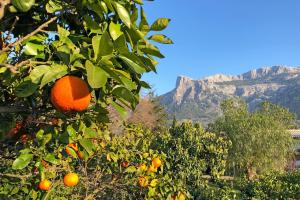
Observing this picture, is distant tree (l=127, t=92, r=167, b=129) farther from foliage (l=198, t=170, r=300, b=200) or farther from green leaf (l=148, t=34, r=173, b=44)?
green leaf (l=148, t=34, r=173, b=44)

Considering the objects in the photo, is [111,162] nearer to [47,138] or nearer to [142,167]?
[142,167]

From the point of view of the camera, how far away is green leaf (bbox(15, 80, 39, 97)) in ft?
4.44

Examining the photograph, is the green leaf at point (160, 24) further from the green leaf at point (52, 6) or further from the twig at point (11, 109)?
the twig at point (11, 109)

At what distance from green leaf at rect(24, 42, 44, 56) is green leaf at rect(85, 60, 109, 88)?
342 millimetres

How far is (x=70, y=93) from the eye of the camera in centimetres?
127

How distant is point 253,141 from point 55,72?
78.8 ft

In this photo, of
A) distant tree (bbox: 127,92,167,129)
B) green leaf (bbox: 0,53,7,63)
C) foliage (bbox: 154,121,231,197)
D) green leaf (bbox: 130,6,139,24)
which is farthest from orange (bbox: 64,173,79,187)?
distant tree (bbox: 127,92,167,129)

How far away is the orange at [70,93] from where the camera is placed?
127cm

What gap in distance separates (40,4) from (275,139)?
25244mm

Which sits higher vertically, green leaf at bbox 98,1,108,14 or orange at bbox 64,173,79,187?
green leaf at bbox 98,1,108,14

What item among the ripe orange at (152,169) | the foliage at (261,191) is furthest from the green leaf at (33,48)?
the foliage at (261,191)

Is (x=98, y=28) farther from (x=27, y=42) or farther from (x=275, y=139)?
(x=275, y=139)

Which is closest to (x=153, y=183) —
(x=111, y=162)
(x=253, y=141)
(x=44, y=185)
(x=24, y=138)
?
(x=111, y=162)

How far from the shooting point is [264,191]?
7.87 metres
